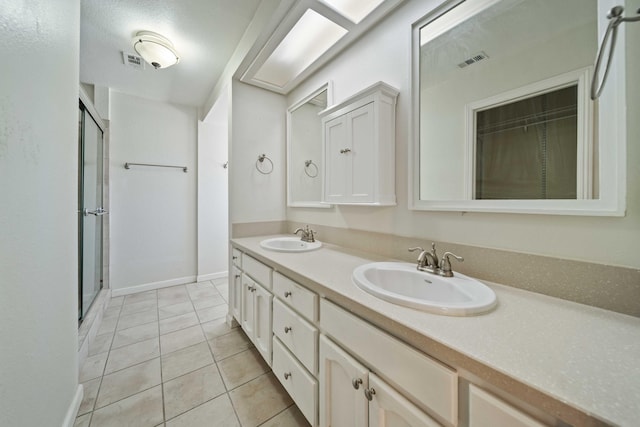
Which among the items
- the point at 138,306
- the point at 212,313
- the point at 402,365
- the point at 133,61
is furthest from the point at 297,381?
the point at 133,61

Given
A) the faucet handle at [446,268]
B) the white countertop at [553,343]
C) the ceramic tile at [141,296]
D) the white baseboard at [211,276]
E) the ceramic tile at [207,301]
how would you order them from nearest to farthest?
the white countertop at [553,343], the faucet handle at [446,268], the ceramic tile at [207,301], the ceramic tile at [141,296], the white baseboard at [211,276]

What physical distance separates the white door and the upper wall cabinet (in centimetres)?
81

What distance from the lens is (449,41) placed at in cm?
110

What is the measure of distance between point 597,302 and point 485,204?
43 centimetres

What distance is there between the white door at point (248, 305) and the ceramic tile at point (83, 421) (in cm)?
84

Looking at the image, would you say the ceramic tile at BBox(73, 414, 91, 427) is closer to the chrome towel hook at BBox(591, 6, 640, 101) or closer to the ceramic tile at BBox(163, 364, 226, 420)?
the ceramic tile at BBox(163, 364, 226, 420)

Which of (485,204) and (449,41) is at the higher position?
(449,41)

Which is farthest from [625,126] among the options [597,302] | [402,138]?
[402,138]

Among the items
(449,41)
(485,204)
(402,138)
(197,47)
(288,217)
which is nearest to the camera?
(485,204)

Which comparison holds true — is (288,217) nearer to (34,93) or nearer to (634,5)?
(34,93)

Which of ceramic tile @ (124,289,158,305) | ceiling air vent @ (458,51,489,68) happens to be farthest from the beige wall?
ceramic tile @ (124,289,158,305)

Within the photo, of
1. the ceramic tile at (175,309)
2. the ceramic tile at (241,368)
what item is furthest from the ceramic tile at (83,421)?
the ceramic tile at (175,309)

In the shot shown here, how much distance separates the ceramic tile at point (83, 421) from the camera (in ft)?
3.70

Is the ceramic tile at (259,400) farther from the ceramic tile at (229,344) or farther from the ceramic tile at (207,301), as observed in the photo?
the ceramic tile at (207,301)
